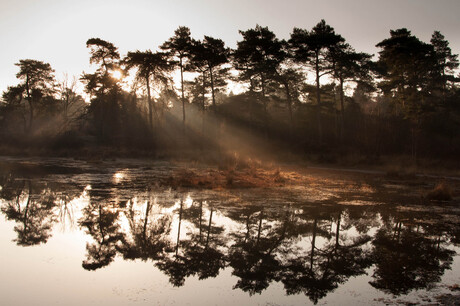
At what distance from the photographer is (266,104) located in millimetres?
42500

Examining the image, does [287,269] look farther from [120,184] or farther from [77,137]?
[77,137]

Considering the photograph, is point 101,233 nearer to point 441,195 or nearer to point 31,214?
point 31,214

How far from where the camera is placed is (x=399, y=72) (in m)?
32.2

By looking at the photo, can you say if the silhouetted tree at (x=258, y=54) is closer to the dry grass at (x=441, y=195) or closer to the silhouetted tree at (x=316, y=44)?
the silhouetted tree at (x=316, y=44)

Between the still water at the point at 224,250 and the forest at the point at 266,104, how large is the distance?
1954 centimetres

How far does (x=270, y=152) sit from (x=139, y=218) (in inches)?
1060

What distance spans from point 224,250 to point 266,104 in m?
36.3

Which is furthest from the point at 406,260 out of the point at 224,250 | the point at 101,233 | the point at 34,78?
the point at 34,78

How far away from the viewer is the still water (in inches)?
210

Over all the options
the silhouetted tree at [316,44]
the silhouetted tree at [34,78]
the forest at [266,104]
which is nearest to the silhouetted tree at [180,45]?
the forest at [266,104]

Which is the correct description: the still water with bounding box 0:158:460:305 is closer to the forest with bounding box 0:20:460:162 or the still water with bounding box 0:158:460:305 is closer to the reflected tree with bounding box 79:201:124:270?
the reflected tree with bounding box 79:201:124:270

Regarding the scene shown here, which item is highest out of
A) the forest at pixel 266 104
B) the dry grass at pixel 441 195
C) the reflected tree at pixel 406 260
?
the forest at pixel 266 104

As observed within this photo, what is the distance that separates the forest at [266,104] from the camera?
1252 inches

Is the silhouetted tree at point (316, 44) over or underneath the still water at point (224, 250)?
over
